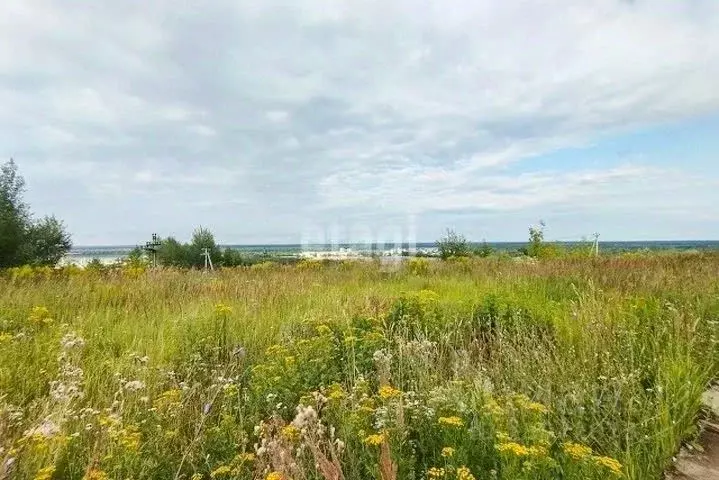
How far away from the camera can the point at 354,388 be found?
2.74 m

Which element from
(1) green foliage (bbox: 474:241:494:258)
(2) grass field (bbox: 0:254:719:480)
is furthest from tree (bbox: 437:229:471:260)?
(2) grass field (bbox: 0:254:719:480)

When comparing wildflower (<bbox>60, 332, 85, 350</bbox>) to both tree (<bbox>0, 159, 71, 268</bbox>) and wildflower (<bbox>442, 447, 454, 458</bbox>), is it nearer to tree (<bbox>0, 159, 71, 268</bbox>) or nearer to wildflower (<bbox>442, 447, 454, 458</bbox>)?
wildflower (<bbox>442, 447, 454, 458</bbox>)

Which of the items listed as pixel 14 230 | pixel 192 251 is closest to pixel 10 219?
pixel 14 230

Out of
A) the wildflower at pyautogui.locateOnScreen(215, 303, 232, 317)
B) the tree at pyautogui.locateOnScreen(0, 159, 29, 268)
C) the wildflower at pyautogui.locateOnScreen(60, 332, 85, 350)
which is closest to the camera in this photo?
the wildflower at pyautogui.locateOnScreen(60, 332, 85, 350)

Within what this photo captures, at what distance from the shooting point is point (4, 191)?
64.6 feet

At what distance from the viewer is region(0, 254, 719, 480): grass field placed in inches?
87.0

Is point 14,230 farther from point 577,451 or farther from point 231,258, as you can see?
point 577,451

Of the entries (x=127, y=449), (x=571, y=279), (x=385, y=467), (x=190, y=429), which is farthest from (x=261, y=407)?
(x=571, y=279)

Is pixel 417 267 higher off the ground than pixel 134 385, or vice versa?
pixel 417 267

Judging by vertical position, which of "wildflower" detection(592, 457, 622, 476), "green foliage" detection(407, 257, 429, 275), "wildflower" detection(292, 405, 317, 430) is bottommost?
"wildflower" detection(592, 457, 622, 476)

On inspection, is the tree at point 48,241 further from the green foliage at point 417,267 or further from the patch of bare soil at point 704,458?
the patch of bare soil at point 704,458

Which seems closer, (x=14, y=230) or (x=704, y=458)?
(x=704, y=458)

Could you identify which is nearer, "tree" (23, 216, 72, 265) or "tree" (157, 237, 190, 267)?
"tree" (23, 216, 72, 265)

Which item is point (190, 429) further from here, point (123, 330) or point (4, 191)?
point (4, 191)
